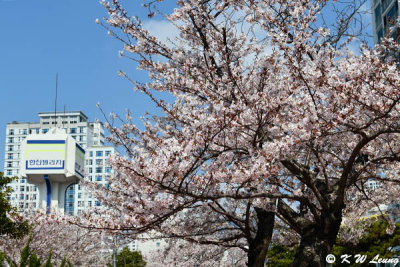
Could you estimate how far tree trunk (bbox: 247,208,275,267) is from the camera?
10.4 meters

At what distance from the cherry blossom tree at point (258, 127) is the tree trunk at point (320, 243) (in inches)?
0.7

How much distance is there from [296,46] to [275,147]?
2000 mm

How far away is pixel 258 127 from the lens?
7.95m

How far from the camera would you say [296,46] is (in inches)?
322

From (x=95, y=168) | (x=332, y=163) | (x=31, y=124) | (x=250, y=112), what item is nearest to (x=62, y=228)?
(x=332, y=163)

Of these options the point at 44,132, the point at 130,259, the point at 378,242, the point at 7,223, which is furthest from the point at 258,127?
the point at 44,132

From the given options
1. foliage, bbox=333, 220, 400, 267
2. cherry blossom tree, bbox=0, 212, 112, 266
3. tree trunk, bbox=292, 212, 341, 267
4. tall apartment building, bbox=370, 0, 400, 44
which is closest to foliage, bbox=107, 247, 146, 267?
cherry blossom tree, bbox=0, 212, 112, 266

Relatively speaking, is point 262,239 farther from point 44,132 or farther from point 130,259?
point 44,132

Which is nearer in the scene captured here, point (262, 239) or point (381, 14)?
point (262, 239)

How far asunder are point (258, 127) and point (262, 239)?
11.3ft

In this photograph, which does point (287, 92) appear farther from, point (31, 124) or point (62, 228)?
point (31, 124)

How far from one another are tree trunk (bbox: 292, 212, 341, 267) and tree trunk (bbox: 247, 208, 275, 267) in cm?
154

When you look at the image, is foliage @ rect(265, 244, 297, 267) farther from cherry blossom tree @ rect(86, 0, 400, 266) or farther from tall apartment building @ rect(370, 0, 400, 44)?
Answer: cherry blossom tree @ rect(86, 0, 400, 266)

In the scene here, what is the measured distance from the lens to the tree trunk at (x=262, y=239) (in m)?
10.4
